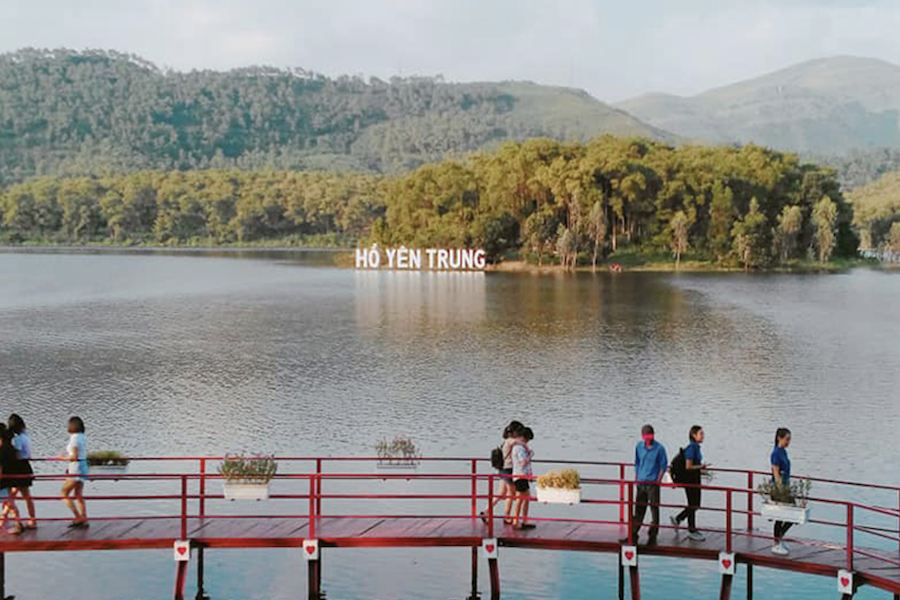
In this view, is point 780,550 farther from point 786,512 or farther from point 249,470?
point 249,470

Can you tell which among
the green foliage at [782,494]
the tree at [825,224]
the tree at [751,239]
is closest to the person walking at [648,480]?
the green foliage at [782,494]

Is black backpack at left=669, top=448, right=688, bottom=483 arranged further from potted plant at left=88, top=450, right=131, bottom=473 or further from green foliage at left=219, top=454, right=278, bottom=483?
potted plant at left=88, top=450, right=131, bottom=473

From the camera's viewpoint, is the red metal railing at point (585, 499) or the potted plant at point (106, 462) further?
the potted plant at point (106, 462)

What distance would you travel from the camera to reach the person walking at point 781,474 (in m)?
21.5

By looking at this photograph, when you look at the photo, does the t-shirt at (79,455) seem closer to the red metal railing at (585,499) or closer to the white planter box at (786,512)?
the red metal railing at (585,499)

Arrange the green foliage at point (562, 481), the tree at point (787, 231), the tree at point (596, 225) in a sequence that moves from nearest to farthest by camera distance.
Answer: the green foliage at point (562, 481) < the tree at point (596, 225) < the tree at point (787, 231)

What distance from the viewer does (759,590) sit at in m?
26.5

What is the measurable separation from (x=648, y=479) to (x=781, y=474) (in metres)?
2.55

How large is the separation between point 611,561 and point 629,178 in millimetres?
143692

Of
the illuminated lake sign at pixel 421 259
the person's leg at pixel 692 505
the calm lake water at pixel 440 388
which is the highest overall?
the illuminated lake sign at pixel 421 259

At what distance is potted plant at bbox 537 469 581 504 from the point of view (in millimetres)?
21766

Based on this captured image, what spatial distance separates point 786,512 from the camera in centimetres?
2122

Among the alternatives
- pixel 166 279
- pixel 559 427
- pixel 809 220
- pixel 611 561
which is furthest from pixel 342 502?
pixel 809 220

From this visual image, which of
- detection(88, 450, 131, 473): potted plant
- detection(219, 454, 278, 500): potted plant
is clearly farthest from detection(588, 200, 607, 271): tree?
detection(219, 454, 278, 500): potted plant
